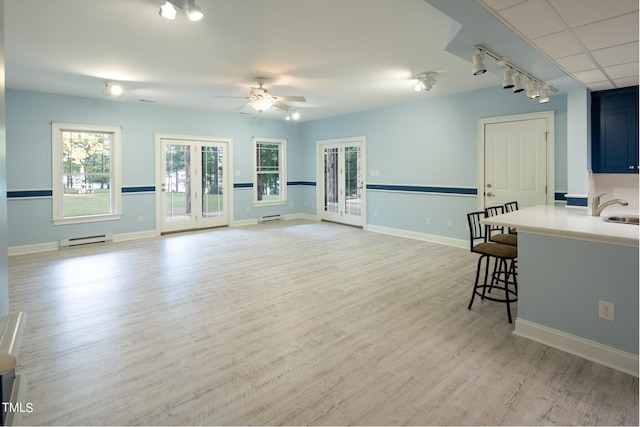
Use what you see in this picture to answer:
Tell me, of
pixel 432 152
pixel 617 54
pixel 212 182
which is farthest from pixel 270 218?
pixel 617 54

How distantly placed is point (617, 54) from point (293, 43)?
112 inches

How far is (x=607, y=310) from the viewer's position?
91.7 inches

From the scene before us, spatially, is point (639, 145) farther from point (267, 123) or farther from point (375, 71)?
point (267, 123)

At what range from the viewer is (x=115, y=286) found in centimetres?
395

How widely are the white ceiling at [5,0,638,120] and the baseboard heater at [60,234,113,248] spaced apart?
2493 millimetres

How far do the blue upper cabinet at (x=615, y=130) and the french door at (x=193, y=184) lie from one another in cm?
663

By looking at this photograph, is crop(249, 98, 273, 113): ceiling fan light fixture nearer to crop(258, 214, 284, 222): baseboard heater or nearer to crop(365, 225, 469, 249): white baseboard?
crop(365, 225, 469, 249): white baseboard

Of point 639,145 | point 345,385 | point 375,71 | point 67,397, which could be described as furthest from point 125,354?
point 639,145

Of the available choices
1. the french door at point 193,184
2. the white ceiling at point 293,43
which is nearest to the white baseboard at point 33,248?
the french door at point 193,184

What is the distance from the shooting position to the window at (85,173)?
19.4 ft

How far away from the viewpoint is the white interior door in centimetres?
493

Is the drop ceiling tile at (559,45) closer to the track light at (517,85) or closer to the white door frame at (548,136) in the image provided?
the track light at (517,85)

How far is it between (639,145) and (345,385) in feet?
13.2

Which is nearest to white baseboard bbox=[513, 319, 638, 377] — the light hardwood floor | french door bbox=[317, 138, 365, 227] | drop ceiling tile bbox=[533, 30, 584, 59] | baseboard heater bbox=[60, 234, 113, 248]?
the light hardwood floor
